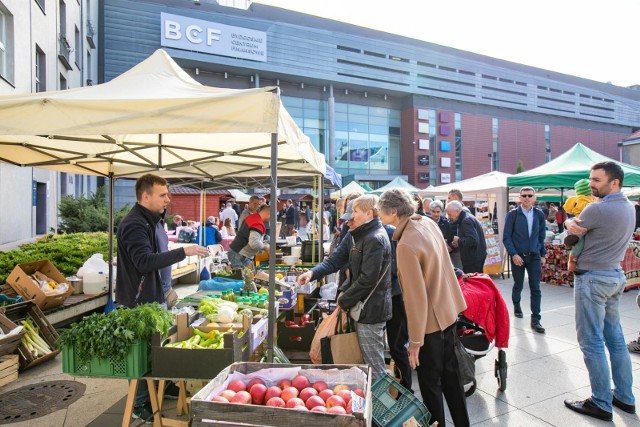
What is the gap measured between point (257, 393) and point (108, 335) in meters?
1.15

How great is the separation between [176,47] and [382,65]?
74.7ft

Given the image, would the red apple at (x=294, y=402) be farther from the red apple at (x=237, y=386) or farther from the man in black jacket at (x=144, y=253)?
the man in black jacket at (x=144, y=253)

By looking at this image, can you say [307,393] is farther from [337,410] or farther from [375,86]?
[375,86]

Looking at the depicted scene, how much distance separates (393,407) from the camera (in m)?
2.63

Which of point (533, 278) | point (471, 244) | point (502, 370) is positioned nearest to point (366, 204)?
point (502, 370)

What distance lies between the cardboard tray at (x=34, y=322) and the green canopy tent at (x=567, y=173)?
31.4 feet

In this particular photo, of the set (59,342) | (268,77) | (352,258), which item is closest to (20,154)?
(59,342)

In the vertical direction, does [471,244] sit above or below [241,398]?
above

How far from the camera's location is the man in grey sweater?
3320 millimetres

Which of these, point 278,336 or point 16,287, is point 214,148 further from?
point 16,287

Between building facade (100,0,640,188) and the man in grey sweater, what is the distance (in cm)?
3738

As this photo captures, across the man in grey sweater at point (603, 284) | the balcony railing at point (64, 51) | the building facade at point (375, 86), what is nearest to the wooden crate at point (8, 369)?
the man in grey sweater at point (603, 284)

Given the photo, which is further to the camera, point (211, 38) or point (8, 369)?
point (211, 38)

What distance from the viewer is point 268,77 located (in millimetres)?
41594
